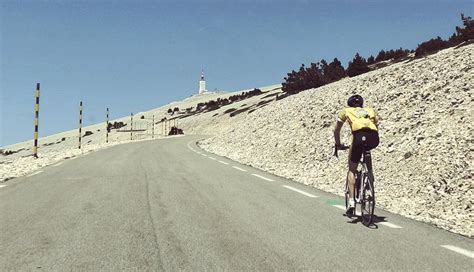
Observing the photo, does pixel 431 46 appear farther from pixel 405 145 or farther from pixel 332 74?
pixel 405 145

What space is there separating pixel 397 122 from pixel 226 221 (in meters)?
10.8

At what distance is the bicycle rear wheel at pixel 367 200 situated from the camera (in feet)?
21.3

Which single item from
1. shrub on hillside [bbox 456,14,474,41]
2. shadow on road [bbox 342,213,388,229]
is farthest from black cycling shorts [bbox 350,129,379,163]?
shrub on hillside [bbox 456,14,474,41]

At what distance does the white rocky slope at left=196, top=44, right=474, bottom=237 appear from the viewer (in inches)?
347

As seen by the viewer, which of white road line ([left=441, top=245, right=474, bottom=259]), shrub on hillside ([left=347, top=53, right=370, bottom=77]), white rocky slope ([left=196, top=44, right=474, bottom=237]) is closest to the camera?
white road line ([left=441, top=245, right=474, bottom=259])

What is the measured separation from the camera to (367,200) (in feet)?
21.8

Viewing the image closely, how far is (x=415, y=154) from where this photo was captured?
1194cm

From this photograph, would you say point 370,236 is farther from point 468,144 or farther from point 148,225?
point 468,144

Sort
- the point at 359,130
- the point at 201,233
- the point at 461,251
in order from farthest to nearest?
the point at 359,130
the point at 201,233
the point at 461,251

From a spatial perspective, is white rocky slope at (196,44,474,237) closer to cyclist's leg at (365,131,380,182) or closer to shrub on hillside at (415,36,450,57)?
cyclist's leg at (365,131,380,182)

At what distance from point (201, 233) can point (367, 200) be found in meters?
2.49

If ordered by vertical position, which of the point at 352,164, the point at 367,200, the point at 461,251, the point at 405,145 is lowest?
the point at 461,251

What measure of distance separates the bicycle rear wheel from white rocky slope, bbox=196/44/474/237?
1.14 meters

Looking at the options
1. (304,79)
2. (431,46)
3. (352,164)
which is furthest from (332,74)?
(352,164)
